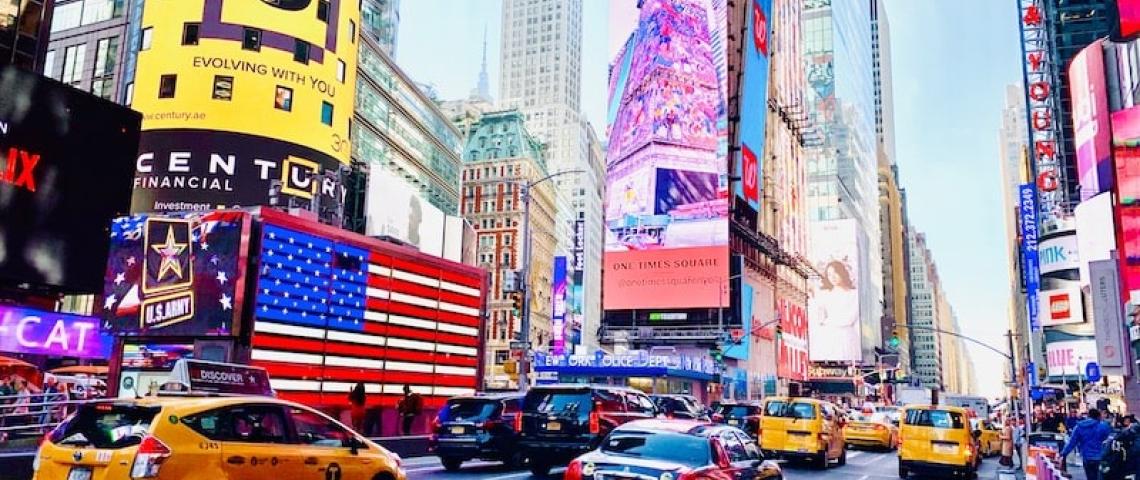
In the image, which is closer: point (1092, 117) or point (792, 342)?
point (1092, 117)

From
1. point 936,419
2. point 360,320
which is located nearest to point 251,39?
point 360,320

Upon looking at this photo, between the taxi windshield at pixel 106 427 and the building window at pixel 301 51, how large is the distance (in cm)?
3956

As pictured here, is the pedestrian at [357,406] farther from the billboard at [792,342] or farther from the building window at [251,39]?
the billboard at [792,342]

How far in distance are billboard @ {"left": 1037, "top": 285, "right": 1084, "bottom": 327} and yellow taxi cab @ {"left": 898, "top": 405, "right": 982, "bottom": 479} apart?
161 ft

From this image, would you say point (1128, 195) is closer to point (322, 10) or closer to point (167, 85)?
point (322, 10)

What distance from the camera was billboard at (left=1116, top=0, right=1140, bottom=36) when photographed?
104 feet

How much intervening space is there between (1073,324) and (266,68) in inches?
2283

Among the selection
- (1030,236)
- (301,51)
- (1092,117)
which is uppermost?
(301,51)

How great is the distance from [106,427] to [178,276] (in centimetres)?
1510

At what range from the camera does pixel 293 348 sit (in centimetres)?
2369

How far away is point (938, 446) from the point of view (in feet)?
71.2

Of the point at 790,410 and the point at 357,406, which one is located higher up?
Result: the point at 790,410

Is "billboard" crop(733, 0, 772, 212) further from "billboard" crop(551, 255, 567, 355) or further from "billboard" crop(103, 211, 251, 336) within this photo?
"billboard" crop(103, 211, 251, 336)

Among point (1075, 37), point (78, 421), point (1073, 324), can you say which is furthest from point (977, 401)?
point (78, 421)
